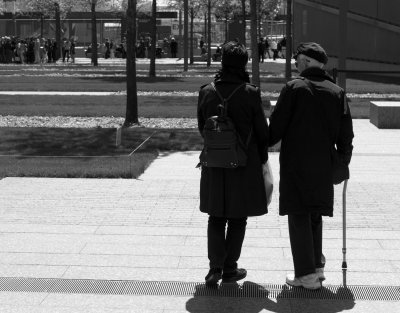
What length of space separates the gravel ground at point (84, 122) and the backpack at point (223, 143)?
11659mm

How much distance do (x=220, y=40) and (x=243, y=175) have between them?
74528 mm

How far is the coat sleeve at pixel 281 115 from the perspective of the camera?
600 cm

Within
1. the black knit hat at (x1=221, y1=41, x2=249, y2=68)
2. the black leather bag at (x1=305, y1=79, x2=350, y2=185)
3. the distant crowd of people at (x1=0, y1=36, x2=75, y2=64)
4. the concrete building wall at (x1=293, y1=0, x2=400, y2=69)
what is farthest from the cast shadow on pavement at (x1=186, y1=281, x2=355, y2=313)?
the distant crowd of people at (x1=0, y1=36, x2=75, y2=64)

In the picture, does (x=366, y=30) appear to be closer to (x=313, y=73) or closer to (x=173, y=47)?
(x=173, y=47)

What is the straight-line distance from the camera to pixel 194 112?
20297 millimetres

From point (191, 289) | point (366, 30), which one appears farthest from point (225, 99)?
point (366, 30)

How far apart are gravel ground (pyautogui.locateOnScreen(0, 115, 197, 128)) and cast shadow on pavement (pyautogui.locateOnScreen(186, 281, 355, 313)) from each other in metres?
11.6

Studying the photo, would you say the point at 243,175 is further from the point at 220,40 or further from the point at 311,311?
the point at 220,40

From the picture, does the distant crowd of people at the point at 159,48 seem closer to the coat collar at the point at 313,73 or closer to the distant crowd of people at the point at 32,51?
the distant crowd of people at the point at 32,51

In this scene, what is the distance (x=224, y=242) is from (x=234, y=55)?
130 cm

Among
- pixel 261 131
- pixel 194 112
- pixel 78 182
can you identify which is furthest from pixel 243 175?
pixel 194 112

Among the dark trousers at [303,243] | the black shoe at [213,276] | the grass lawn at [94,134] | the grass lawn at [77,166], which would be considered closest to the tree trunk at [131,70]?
the grass lawn at [94,134]

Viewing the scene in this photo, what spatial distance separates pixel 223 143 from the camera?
19.8 ft

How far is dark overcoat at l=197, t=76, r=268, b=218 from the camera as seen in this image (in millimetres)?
6145
